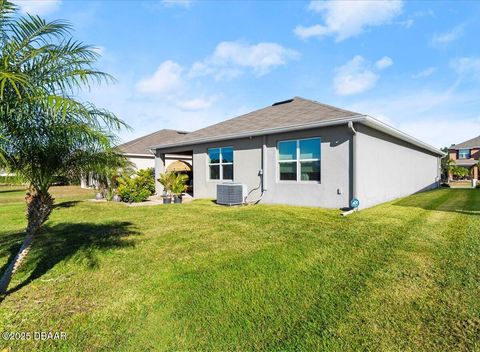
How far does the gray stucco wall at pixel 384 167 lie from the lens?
1066 cm

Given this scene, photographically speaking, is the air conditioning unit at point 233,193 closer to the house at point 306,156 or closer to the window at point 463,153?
the house at point 306,156

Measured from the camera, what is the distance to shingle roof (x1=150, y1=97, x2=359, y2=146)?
463 inches

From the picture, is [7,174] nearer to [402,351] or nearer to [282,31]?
[402,351]

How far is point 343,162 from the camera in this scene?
34.7 feet

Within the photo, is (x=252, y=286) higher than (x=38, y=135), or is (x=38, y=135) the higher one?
(x=38, y=135)

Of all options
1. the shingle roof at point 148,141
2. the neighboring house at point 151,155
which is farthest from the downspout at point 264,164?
the shingle roof at point 148,141

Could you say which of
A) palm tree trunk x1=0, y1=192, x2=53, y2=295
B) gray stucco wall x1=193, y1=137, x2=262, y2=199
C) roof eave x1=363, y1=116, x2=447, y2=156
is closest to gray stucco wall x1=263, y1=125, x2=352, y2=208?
roof eave x1=363, y1=116, x2=447, y2=156

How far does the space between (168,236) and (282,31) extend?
12.8 metres

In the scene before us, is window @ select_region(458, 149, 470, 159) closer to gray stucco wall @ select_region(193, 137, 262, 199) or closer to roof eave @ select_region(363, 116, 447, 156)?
roof eave @ select_region(363, 116, 447, 156)

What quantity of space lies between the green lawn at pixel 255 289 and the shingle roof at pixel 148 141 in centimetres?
1943

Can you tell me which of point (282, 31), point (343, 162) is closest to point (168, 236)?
point (343, 162)

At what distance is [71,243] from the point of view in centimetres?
689

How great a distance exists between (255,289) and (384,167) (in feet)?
37.3

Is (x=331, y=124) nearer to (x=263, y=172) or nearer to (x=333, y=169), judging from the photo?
(x=333, y=169)
